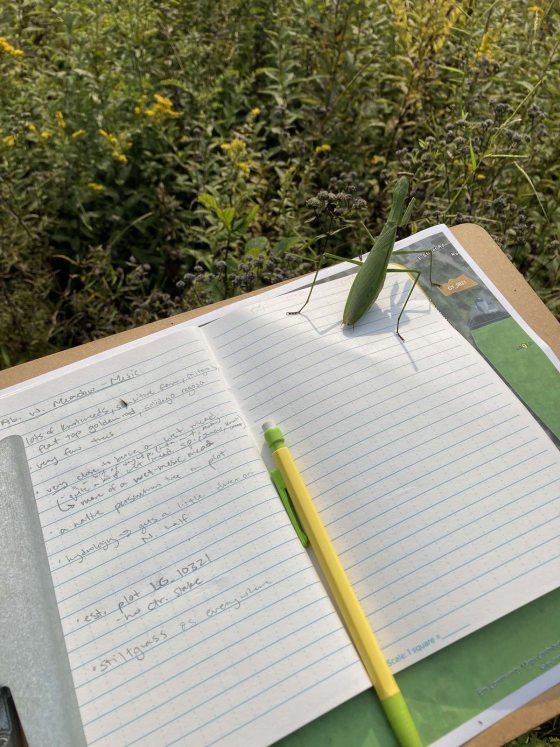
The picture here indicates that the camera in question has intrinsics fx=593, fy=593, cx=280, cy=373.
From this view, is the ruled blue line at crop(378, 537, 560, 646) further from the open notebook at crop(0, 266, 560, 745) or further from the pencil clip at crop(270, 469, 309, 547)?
the pencil clip at crop(270, 469, 309, 547)

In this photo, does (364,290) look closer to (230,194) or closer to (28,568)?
(28,568)

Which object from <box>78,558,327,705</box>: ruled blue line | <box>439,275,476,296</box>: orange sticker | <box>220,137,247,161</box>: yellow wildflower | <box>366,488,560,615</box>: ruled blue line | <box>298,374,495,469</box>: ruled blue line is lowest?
<box>366,488,560,615</box>: ruled blue line

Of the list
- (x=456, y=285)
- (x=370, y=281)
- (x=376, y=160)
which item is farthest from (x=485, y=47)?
(x=370, y=281)

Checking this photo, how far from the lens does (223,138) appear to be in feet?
6.32

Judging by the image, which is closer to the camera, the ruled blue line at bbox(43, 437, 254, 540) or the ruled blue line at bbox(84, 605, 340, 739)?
the ruled blue line at bbox(84, 605, 340, 739)

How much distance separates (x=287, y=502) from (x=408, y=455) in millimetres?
205

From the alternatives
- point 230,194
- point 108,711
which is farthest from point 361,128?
point 108,711

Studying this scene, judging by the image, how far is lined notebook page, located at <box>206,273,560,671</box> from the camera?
830mm

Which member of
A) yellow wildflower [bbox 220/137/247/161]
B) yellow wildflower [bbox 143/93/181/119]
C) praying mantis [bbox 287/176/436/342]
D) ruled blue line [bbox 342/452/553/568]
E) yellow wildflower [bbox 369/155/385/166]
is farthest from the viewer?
yellow wildflower [bbox 369/155/385/166]

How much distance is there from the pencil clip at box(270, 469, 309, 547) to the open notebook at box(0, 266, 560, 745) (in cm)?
1

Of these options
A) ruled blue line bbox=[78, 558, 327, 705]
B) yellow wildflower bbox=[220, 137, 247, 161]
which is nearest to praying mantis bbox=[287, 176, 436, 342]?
ruled blue line bbox=[78, 558, 327, 705]

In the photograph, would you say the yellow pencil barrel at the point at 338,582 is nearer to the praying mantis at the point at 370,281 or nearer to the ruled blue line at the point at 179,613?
the ruled blue line at the point at 179,613

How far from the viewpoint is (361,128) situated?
1.98m

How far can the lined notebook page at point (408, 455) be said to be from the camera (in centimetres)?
83
